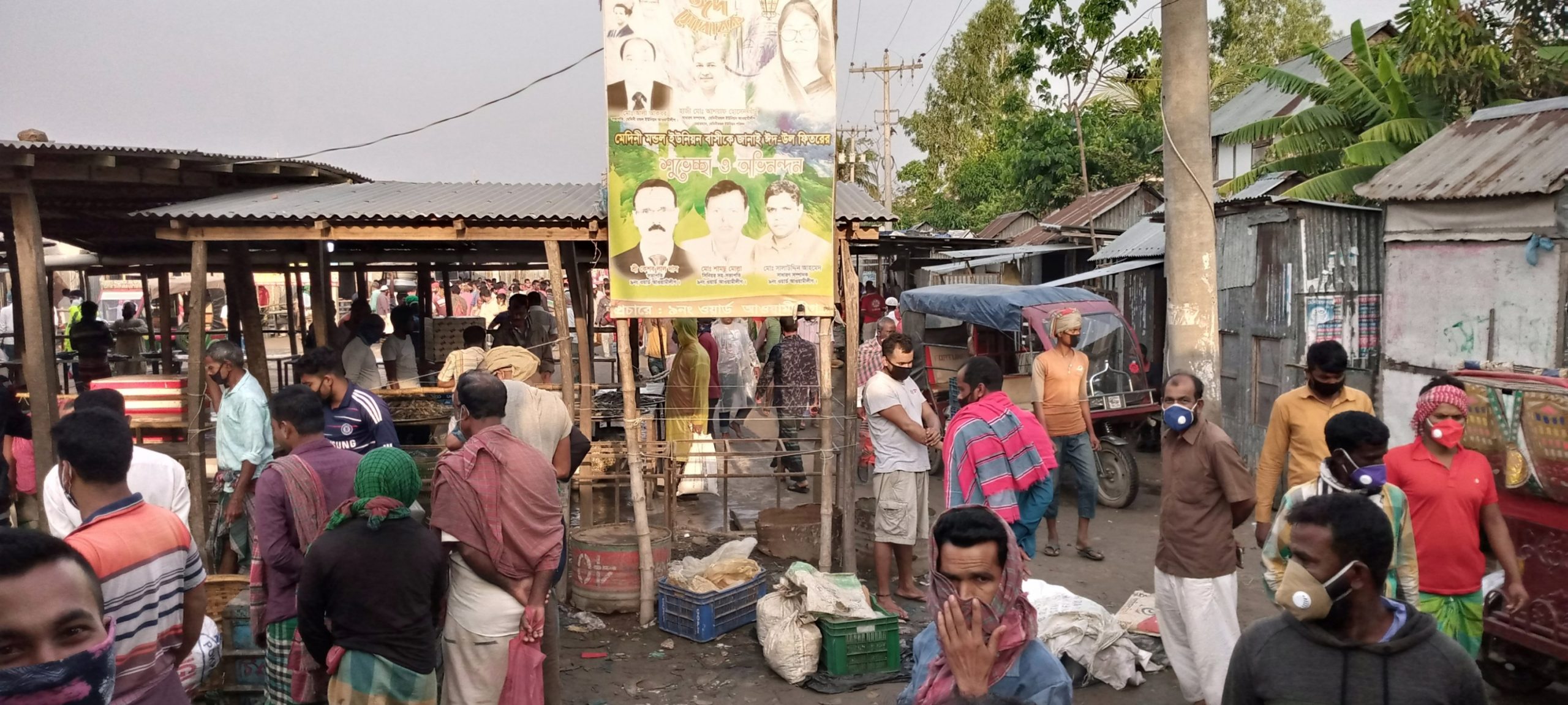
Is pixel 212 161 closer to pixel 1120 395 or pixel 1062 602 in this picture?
pixel 1062 602

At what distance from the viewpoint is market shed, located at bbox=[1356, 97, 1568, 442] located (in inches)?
303

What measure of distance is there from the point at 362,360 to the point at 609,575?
4.53 metres

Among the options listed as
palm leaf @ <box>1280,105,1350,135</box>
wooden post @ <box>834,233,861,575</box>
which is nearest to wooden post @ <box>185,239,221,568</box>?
wooden post @ <box>834,233,861,575</box>

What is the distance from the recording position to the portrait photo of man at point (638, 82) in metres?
6.45

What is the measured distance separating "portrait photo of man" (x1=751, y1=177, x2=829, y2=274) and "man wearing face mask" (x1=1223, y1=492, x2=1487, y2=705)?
172 inches

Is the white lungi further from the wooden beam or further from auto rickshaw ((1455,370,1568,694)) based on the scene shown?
the wooden beam

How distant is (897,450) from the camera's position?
6.84 metres

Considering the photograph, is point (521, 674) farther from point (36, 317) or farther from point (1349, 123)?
point (1349, 123)

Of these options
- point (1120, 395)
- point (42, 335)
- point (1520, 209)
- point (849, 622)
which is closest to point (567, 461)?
point (849, 622)

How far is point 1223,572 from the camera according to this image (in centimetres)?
488

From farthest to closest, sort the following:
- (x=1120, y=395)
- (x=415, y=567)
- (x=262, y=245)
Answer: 1. (x=262, y=245)
2. (x=1120, y=395)
3. (x=415, y=567)

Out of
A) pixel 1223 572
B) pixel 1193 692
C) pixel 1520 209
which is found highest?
pixel 1520 209

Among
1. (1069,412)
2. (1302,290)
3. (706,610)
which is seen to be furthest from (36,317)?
(1302,290)

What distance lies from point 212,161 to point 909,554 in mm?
6761
